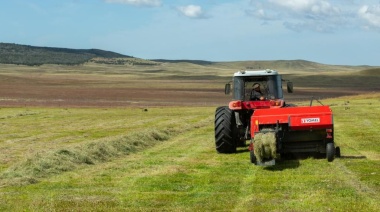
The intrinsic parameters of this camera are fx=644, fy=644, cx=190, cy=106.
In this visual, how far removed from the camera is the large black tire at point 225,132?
729 inches

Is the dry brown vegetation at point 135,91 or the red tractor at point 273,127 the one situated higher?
the red tractor at point 273,127

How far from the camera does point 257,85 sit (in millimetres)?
19703

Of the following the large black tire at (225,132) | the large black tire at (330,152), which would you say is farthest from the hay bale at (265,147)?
the large black tire at (225,132)

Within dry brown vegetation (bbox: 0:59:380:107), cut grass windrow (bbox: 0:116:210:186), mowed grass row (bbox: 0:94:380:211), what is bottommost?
dry brown vegetation (bbox: 0:59:380:107)

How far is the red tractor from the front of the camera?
50.8ft

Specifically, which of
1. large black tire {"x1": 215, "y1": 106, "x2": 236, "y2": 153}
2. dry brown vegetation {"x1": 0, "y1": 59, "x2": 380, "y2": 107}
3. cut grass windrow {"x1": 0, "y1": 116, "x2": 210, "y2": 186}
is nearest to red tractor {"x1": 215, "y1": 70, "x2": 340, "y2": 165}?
large black tire {"x1": 215, "y1": 106, "x2": 236, "y2": 153}

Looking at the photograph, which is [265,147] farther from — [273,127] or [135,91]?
[135,91]

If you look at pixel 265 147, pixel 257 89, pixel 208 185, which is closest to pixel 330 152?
pixel 265 147

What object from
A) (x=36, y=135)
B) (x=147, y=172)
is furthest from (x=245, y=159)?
(x=36, y=135)

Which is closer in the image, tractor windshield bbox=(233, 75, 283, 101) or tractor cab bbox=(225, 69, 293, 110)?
tractor cab bbox=(225, 69, 293, 110)

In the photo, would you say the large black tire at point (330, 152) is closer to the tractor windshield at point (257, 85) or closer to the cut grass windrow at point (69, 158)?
the tractor windshield at point (257, 85)

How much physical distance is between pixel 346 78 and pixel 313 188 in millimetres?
135098

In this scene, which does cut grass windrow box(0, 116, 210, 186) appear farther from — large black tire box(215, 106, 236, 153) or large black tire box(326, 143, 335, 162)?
large black tire box(326, 143, 335, 162)

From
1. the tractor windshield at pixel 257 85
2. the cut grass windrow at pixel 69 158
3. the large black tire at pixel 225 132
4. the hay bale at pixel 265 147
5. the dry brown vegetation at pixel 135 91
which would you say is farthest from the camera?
the dry brown vegetation at pixel 135 91
